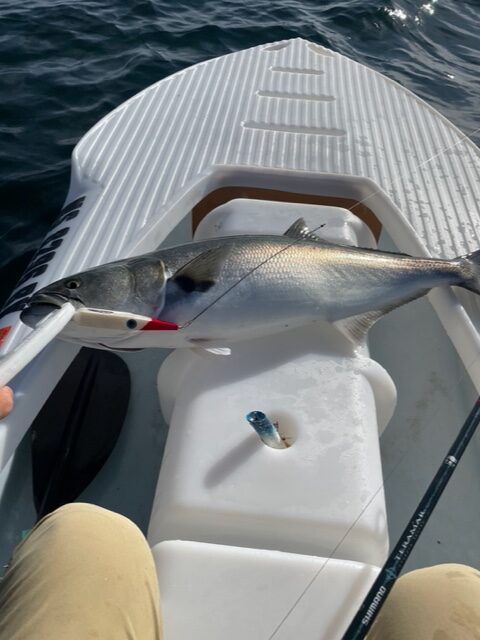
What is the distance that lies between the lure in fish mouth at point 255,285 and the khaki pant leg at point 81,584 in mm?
881

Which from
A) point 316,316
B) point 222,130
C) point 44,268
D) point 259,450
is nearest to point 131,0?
point 222,130

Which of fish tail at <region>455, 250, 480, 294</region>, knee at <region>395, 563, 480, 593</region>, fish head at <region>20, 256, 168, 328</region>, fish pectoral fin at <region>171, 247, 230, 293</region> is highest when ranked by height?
fish tail at <region>455, 250, 480, 294</region>

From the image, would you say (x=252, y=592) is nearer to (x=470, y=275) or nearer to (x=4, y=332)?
(x=4, y=332)

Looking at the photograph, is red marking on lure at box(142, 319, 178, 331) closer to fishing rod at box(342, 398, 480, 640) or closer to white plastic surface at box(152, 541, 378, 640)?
white plastic surface at box(152, 541, 378, 640)

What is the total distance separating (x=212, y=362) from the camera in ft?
8.10

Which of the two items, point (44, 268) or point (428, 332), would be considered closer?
point (44, 268)

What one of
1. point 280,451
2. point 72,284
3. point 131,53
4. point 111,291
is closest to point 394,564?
point 280,451

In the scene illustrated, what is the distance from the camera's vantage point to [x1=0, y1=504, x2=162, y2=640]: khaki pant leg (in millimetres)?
1405

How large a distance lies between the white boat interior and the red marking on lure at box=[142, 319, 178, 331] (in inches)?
8.1

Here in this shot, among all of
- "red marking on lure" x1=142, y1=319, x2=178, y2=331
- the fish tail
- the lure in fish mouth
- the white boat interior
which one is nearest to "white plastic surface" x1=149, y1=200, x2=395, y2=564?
the white boat interior

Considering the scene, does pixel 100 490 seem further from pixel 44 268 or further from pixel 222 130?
pixel 222 130

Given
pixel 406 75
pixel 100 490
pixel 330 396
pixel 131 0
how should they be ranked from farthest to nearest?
pixel 131 0 < pixel 406 75 < pixel 100 490 < pixel 330 396

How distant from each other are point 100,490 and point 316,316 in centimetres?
147

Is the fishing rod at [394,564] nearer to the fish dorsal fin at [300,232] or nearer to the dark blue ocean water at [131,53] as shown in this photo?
the fish dorsal fin at [300,232]
